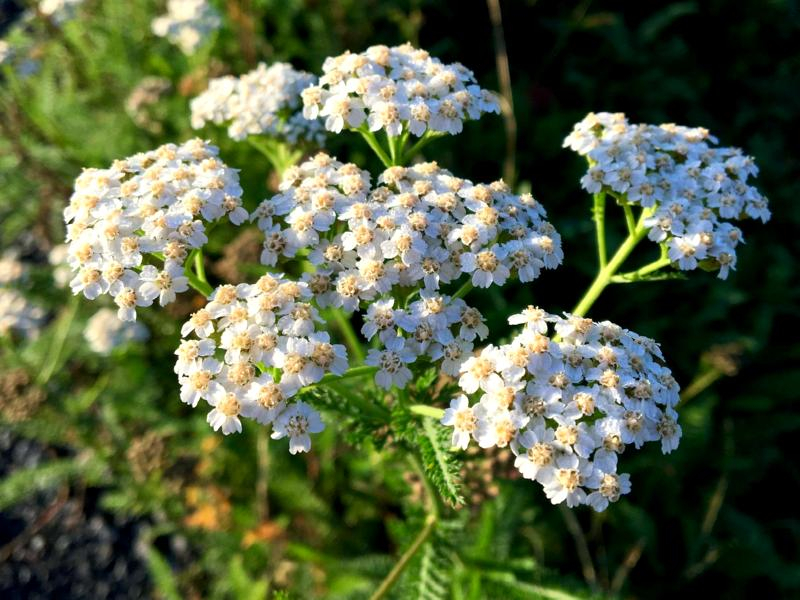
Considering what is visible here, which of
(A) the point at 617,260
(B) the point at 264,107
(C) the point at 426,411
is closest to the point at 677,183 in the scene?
(A) the point at 617,260

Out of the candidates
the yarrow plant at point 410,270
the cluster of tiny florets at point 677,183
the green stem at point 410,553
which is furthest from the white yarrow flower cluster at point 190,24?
the green stem at point 410,553

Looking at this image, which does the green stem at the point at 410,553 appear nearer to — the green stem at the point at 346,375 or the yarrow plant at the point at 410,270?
the yarrow plant at the point at 410,270

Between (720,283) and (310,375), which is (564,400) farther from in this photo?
(720,283)

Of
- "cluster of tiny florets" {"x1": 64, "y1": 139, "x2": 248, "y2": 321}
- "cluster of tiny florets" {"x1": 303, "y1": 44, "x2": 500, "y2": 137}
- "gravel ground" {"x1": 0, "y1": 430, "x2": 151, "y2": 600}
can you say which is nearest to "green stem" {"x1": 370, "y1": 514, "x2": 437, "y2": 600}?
"cluster of tiny florets" {"x1": 64, "y1": 139, "x2": 248, "y2": 321}

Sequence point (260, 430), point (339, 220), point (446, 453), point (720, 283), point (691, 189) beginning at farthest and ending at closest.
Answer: point (720, 283) < point (260, 430) < point (691, 189) < point (339, 220) < point (446, 453)

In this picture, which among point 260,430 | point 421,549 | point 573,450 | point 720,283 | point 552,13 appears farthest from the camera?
point 552,13

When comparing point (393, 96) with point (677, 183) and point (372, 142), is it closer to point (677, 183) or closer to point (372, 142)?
point (372, 142)

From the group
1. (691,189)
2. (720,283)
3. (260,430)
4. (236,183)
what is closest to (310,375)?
(236,183)
